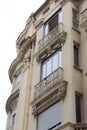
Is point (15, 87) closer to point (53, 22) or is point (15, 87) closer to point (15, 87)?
point (15, 87)

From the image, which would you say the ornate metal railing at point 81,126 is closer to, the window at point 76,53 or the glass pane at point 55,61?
the window at point 76,53

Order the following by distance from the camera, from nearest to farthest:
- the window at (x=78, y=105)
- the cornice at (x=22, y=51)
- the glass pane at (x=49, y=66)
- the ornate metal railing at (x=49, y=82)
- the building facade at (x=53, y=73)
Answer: the window at (x=78, y=105) < the building facade at (x=53, y=73) < the ornate metal railing at (x=49, y=82) < the glass pane at (x=49, y=66) < the cornice at (x=22, y=51)

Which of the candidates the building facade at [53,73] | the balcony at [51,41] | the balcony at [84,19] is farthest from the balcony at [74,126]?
the balcony at [84,19]

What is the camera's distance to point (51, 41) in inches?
862

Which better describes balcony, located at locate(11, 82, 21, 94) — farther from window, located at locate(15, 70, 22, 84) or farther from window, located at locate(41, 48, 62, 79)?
window, located at locate(41, 48, 62, 79)

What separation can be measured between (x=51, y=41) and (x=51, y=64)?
5.40 ft

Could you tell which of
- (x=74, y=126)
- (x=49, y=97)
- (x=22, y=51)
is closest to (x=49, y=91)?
(x=49, y=97)

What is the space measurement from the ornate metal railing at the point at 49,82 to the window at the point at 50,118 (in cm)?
130

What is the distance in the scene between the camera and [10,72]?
28766 millimetres

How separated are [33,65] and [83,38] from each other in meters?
4.62

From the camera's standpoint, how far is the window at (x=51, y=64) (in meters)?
20.5

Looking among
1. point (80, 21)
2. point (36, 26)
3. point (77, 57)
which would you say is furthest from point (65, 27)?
point (36, 26)

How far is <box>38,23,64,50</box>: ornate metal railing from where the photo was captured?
21719mm

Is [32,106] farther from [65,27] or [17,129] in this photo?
[65,27]
